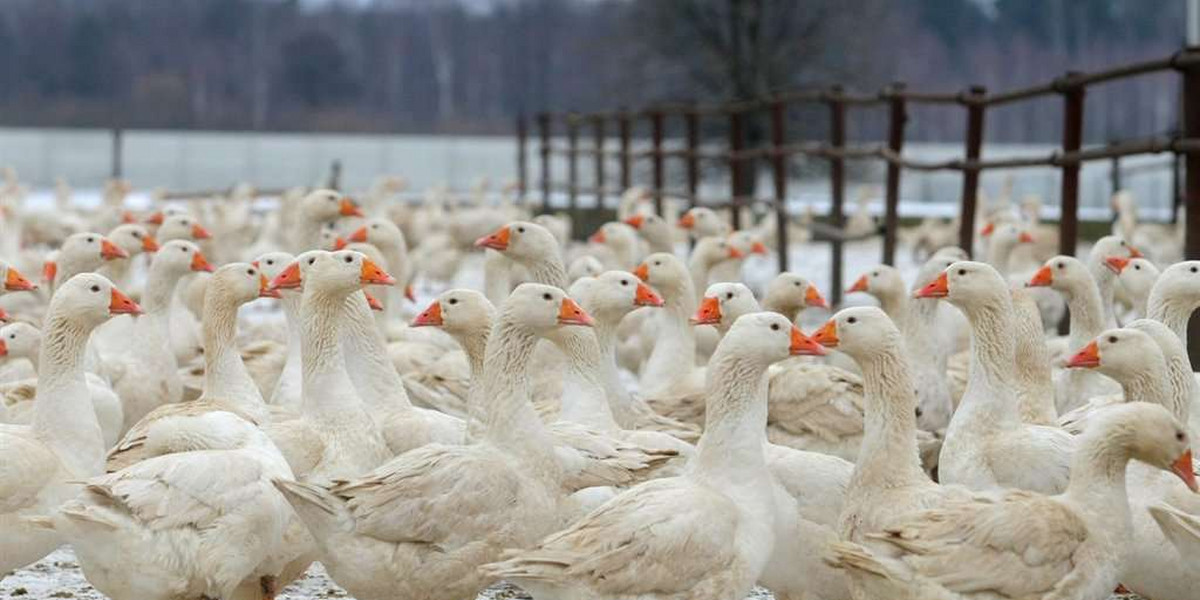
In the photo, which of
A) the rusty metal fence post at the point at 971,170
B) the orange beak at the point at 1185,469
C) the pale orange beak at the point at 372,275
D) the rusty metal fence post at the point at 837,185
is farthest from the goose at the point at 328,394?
the rusty metal fence post at the point at 837,185

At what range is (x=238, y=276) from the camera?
747cm

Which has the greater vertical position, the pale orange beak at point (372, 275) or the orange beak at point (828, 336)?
the pale orange beak at point (372, 275)

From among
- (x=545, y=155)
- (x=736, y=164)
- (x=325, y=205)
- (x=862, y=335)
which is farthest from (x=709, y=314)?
(x=545, y=155)

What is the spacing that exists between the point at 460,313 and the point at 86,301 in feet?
4.25

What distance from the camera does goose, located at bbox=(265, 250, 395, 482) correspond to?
649 centimetres

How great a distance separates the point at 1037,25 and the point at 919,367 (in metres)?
85.8

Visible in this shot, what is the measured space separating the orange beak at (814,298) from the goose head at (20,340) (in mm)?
3263

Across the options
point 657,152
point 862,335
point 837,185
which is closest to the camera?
point 862,335

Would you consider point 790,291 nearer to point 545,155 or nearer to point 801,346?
point 801,346

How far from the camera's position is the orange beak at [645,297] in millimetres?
7316

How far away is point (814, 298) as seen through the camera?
316 inches

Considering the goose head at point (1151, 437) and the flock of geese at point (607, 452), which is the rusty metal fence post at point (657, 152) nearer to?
the flock of geese at point (607, 452)

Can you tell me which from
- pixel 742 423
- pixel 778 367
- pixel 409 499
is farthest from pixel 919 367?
pixel 409 499

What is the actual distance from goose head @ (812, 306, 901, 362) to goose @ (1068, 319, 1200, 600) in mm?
618
